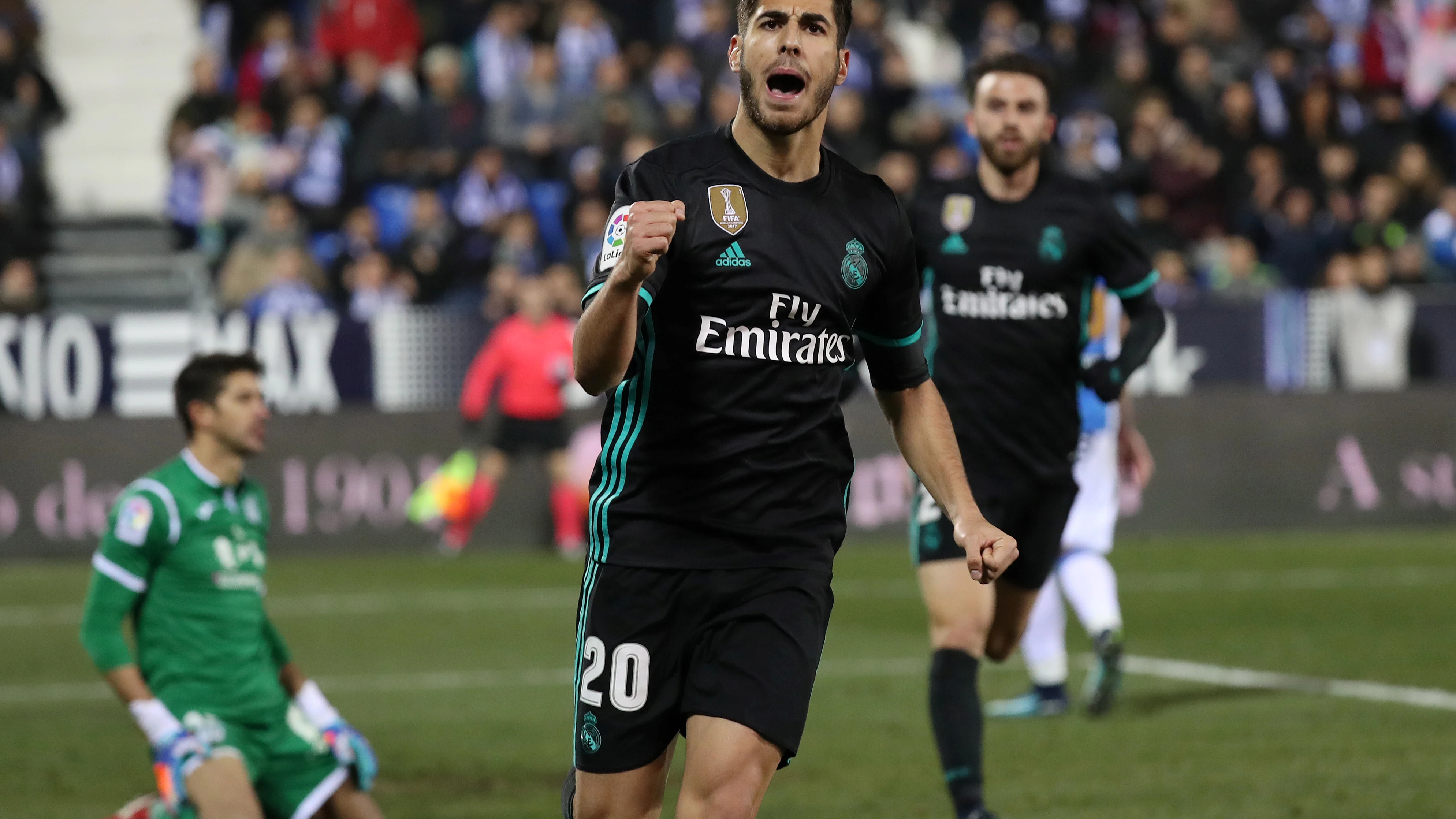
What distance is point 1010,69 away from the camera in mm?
7066

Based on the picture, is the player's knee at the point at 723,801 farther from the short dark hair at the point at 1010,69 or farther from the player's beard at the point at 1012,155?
the short dark hair at the point at 1010,69

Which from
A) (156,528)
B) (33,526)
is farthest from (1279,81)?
(156,528)

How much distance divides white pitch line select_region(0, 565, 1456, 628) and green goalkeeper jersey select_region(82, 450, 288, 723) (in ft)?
21.4

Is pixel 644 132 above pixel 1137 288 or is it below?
above

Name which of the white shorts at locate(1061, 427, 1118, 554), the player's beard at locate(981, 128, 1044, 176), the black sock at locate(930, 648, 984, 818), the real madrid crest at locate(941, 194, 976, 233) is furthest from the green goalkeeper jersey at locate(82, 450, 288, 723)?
the white shorts at locate(1061, 427, 1118, 554)

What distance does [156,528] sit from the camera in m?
6.12

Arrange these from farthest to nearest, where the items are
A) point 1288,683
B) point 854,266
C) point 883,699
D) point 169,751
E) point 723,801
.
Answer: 1. point 1288,683
2. point 883,699
3. point 169,751
4. point 854,266
5. point 723,801

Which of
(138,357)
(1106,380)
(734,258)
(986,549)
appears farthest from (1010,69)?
(138,357)

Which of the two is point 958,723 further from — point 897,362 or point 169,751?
point 169,751

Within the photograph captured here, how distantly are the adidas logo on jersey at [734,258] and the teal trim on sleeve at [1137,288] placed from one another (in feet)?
10.2

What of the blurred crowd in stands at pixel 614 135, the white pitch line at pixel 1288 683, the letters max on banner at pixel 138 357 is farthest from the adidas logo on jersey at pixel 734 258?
the blurred crowd in stands at pixel 614 135

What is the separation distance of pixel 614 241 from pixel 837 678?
644 cm

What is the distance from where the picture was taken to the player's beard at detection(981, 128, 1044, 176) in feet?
23.1

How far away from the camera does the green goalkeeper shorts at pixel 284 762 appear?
19.9ft
